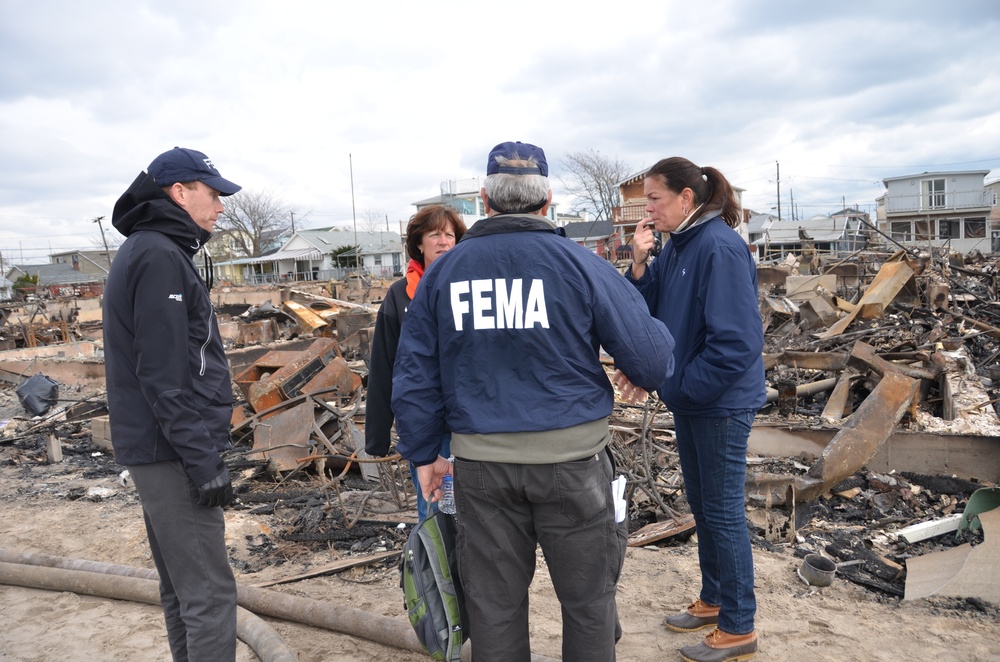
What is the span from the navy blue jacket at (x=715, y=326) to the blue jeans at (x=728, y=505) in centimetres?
8

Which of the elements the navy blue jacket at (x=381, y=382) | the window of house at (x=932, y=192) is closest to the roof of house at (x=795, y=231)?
the window of house at (x=932, y=192)

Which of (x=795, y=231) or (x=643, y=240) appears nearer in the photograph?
(x=643, y=240)

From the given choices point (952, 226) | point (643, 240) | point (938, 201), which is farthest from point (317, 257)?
point (643, 240)

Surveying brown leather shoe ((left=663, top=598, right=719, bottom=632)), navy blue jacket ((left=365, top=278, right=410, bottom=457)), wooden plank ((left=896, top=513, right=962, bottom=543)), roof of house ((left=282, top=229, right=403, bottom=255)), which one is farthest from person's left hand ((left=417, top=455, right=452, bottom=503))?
roof of house ((left=282, top=229, right=403, bottom=255))

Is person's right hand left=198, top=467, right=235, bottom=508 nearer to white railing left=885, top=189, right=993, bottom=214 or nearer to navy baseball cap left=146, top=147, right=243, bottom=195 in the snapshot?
navy baseball cap left=146, top=147, right=243, bottom=195

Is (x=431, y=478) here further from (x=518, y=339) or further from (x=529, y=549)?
(x=518, y=339)

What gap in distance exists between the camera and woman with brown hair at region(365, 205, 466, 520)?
300cm

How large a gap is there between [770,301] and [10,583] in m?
12.4

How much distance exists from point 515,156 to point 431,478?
3.72 feet

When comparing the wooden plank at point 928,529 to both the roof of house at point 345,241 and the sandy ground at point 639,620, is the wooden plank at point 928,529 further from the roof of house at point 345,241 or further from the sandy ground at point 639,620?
the roof of house at point 345,241

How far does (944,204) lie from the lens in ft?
165

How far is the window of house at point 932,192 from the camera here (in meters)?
50.3

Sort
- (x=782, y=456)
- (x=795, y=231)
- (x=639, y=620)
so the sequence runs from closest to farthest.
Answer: (x=639, y=620) → (x=782, y=456) → (x=795, y=231)

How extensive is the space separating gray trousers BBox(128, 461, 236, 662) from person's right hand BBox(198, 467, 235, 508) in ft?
0.19
